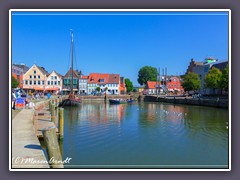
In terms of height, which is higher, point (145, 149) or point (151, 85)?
point (151, 85)

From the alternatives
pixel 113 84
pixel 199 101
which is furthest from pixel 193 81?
pixel 113 84

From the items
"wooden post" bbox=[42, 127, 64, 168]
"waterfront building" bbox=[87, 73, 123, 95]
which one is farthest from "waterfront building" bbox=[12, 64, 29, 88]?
"waterfront building" bbox=[87, 73, 123, 95]

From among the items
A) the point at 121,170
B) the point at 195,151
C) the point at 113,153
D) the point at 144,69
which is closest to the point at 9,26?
the point at 121,170

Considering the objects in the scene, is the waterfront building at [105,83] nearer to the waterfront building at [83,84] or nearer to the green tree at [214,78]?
the waterfront building at [83,84]

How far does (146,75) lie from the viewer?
108812 millimetres

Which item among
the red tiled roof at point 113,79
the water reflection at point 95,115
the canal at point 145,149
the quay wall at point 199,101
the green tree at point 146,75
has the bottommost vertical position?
the water reflection at point 95,115

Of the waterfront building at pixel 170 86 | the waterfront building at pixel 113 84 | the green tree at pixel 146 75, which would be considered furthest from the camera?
the green tree at pixel 146 75

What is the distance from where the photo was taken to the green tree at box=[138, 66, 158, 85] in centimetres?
10862

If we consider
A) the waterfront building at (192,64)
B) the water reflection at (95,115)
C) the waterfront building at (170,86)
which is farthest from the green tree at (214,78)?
the waterfront building at (170,86)

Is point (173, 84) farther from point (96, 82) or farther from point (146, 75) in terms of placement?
point (96, 82)

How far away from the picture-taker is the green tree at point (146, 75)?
109m

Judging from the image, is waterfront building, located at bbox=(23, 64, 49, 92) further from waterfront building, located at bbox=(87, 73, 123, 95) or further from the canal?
waterfront building, located at bbox=(87, 73, 123, 95)
